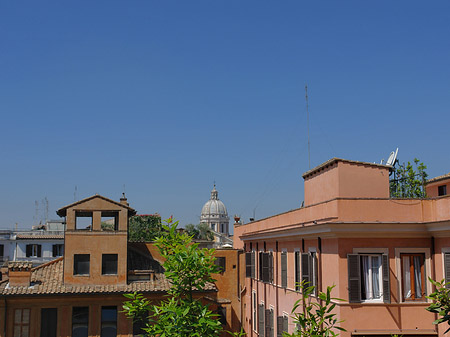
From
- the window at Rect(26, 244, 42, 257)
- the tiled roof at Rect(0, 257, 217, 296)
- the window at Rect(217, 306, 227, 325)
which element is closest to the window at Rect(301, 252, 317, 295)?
the tiled roof at Rect(0, 257, 217, 296)

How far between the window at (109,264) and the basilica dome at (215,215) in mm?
157467

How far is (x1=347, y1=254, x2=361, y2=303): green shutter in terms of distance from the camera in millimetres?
17828

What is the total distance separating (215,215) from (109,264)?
521 ft

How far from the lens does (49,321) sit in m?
30.1

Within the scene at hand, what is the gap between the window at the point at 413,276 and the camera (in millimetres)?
18062

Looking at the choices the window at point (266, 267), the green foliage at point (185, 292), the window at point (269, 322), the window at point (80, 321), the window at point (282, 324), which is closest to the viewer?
the green foliage at point (185, 292)

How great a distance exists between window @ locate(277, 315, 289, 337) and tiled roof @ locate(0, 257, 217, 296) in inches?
303

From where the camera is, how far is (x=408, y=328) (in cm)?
1780

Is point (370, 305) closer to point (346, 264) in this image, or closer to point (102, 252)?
point (346, 264)

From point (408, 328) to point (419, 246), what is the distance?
2.79 meters

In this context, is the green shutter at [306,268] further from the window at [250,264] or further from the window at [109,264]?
the window at [109,264]

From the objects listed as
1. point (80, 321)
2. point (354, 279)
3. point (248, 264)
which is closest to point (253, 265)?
point (248, 264)

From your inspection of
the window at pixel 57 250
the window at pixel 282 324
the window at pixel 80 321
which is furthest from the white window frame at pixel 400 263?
the window at pixel 57 250

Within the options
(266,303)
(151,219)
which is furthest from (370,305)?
(151,219)
